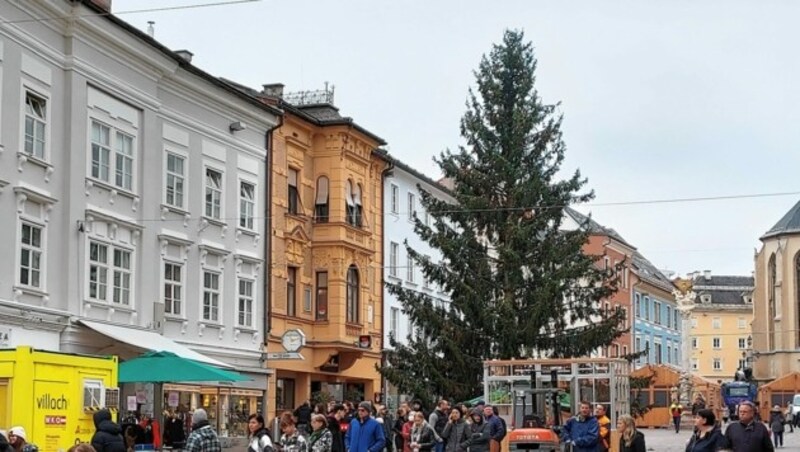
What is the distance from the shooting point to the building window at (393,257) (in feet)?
176

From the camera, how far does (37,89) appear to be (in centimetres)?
3038

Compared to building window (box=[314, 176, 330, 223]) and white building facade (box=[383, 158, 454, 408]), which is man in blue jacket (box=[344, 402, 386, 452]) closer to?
building window (box=[314, 176, 330, 223])

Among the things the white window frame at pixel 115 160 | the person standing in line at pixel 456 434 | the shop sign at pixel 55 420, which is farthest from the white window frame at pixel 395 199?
the shop sign at pixel 55 420

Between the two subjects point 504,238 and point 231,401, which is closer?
point 231,401

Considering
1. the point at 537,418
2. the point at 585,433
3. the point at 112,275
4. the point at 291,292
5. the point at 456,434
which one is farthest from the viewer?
the point at 291,292

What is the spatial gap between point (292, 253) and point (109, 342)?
12547mm

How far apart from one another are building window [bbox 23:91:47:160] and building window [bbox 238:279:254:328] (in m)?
11.5

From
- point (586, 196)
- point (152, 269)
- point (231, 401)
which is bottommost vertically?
point (231, 401)

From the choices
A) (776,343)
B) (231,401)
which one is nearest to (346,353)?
(231,401)

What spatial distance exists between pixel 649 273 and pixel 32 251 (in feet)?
254

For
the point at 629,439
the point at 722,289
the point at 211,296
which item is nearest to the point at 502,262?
the point at 211,296

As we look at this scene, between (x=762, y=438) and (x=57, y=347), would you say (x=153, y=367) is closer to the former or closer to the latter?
(x=57, y=347)

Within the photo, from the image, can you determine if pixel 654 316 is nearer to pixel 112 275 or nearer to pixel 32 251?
pixel 112 275

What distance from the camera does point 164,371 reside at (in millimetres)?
26469
